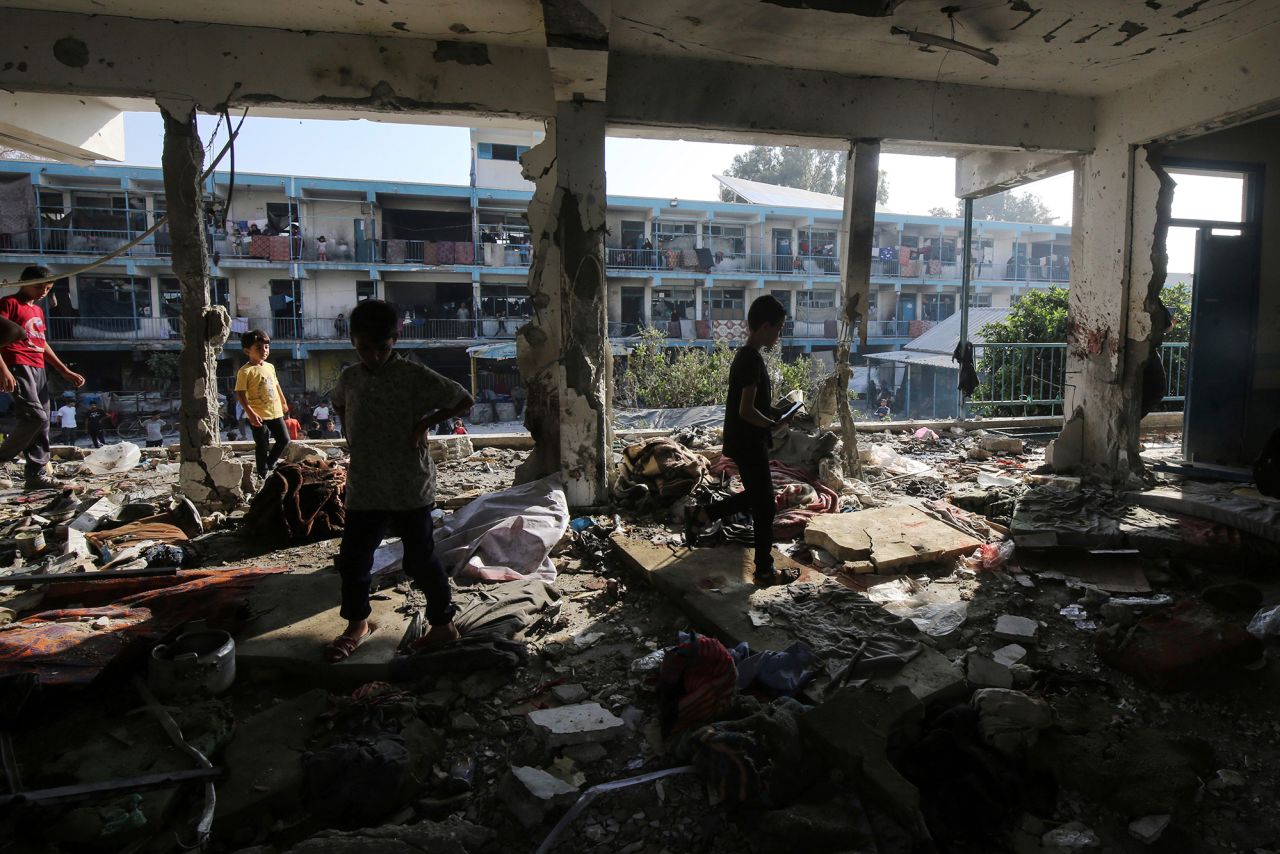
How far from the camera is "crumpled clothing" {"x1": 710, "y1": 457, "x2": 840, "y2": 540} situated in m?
4.94

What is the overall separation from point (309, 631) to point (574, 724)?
1.49 m

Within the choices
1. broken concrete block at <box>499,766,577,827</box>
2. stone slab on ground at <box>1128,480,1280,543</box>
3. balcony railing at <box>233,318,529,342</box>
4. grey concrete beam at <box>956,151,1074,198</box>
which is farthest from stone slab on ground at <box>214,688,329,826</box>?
balcony railing at <box>233,318,529,342</box>

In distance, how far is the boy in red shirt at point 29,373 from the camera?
5410 mm

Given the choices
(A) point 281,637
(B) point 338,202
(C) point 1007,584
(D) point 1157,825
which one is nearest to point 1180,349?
(C) point 1007,584

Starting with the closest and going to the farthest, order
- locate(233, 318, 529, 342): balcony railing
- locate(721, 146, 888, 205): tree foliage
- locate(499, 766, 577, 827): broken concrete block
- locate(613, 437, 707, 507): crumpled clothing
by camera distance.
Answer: locate(499, 766, 577, 827): broken concrete block → locate(613, 437, 707, 507): crumpled clothing → locate(233, 318, 529, 342): balcony railing → locate(721, 146, 888, 205): tree foliage

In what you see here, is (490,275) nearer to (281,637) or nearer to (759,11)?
(759,11)

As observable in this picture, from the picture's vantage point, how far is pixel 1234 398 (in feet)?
22.1

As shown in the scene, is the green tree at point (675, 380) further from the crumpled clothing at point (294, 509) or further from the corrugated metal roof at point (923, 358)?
the crumpled clothing at point (294, 509)

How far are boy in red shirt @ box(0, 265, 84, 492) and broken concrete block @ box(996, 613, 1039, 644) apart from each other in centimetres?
665

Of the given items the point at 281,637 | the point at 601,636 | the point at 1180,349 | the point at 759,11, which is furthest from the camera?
the point at 1180,349

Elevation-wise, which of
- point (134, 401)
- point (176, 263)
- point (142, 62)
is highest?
point (142, 62)

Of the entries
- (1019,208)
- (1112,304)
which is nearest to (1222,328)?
(1112,304)

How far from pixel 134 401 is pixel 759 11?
22.9 meters

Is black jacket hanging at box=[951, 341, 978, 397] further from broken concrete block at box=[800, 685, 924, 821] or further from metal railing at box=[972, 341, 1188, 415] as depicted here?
broken concrete block at box=[800, 685, 924, 821]
